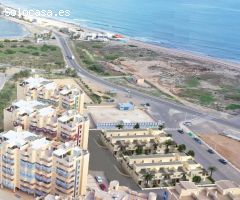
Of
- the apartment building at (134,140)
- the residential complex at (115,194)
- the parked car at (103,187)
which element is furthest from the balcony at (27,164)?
the apartment building at (134,140)

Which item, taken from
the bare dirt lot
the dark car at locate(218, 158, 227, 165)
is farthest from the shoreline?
the dark car at locate(218, 158, 227, 165)

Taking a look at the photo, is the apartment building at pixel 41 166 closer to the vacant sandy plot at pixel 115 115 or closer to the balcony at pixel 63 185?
the balcony at pixel 63 185

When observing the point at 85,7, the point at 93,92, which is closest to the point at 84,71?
the point at 93,92

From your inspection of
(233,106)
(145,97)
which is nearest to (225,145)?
(233,106)

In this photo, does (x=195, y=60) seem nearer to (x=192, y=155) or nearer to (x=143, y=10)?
(x=192, y=155)

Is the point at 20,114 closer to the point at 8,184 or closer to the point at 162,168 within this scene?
the point at 8,184

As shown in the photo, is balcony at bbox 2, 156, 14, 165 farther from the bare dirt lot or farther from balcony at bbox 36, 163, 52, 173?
the bare dirt lot
